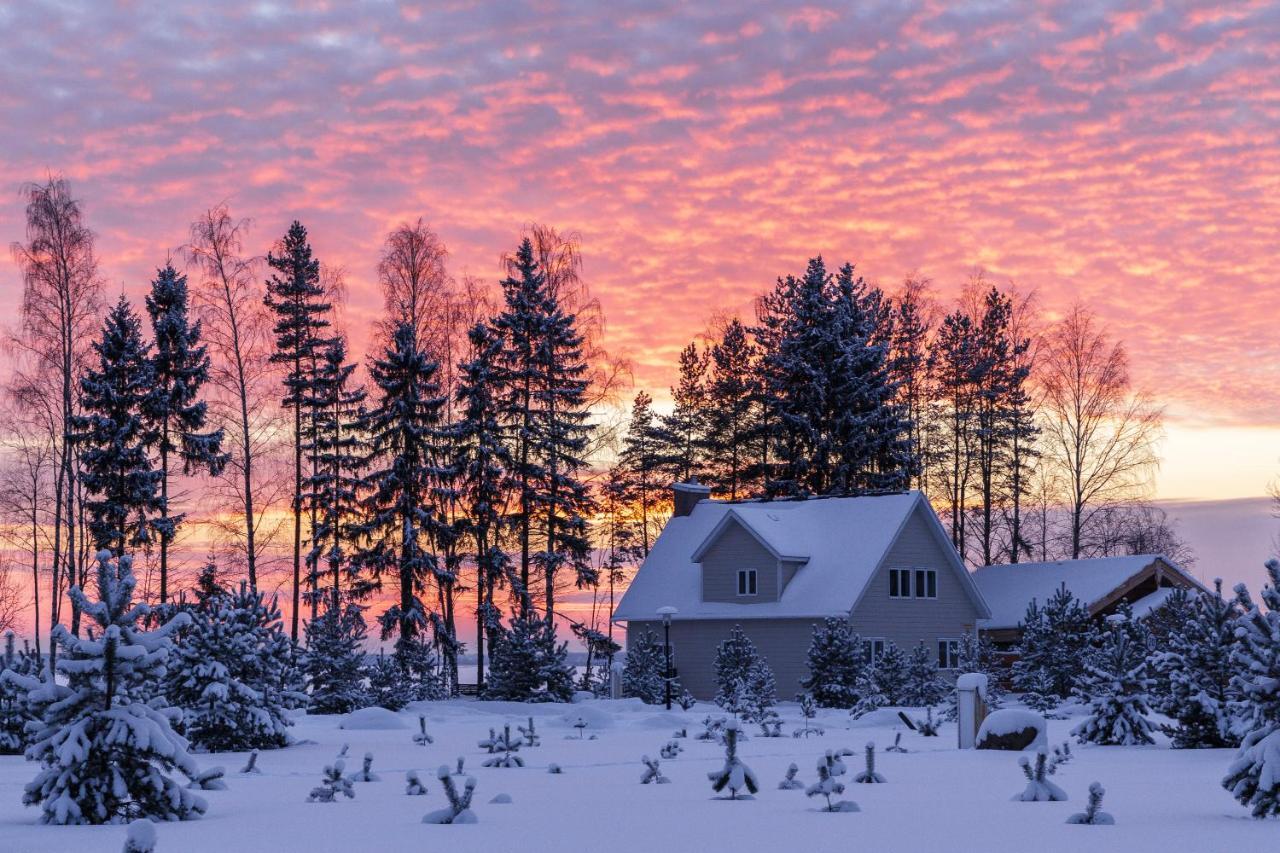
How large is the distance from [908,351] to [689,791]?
182 feet

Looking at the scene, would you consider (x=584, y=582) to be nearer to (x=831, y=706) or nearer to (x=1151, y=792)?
(x=831, y=706)

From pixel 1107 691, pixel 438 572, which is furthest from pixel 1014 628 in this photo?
pixel 1107 691

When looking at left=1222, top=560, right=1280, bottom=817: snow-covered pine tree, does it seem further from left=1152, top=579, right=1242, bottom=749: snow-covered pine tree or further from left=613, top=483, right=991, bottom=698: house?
left=613, top=483, right=991, bottom=698: house

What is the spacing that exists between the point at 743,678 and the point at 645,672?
4771mm

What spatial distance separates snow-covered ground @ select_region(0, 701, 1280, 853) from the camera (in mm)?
14602

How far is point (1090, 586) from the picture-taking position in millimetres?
56094

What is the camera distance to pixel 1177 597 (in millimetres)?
32875

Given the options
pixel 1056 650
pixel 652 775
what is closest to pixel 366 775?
pixel 652 775

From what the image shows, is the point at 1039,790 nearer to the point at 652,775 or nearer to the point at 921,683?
the point at 652,775

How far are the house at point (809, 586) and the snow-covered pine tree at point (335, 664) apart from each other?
13.7 metres

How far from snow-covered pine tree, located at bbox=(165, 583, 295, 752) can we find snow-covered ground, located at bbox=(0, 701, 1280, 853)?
2.50 feet

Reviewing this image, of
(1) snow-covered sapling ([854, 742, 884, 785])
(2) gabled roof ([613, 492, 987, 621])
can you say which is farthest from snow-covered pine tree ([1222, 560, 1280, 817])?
(2) gabled roof ([613, 492, 987, 621])

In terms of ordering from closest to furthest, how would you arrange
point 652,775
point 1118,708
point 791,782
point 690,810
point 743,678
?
point 690,810 → point 791,782 → point 652,775 → point 1118,708 → point 743,678

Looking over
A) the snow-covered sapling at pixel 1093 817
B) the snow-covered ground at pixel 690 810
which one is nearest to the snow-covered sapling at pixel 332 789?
the snow-covered ground at pixel 690 810
